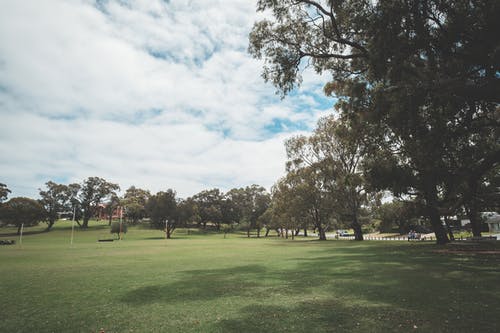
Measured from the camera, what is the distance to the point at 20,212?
68.8 meters

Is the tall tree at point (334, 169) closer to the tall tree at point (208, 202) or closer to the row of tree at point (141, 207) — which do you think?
the row of tree at point (141, 207)

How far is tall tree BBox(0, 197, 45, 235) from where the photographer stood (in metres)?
67.7

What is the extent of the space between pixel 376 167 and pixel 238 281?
15.3 m

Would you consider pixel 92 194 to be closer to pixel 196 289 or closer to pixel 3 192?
pixel 3 192

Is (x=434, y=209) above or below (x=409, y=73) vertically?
below

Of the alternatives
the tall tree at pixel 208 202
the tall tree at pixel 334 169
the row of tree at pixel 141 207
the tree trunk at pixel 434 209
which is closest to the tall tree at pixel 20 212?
the row of tree at pixel 141 207

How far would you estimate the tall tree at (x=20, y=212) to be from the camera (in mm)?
67650

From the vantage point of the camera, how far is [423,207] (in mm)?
29594

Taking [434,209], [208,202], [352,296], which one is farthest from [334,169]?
[208,202]

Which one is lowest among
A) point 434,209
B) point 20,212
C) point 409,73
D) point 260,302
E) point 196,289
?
point 196,289

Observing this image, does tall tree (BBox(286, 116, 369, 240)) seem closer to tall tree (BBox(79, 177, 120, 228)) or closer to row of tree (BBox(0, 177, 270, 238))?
row of tree (BBox(0, 177, 270, 238))

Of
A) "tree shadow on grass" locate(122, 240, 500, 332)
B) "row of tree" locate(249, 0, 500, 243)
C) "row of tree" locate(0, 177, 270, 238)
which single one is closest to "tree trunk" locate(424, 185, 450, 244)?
"row of tree" locate(249, 0, 500, 243)

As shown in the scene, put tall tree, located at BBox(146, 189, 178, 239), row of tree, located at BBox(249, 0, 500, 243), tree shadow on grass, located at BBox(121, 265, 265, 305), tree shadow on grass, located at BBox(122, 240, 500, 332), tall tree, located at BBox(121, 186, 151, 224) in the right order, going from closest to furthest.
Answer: tree shadow on grass, located at BBox(122, 240, 500, 332) → tree shadow on grass, located at BBox(121, 265, 265, 305) → row of tree, located at BBox(249, 0, 500, 243) → tall tree, located at BBox(146, 189, 178, 239) → tall tree, located at BBox(121, 186, 151, 224)

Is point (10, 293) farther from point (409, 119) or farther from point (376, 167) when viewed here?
point (376, 167)
